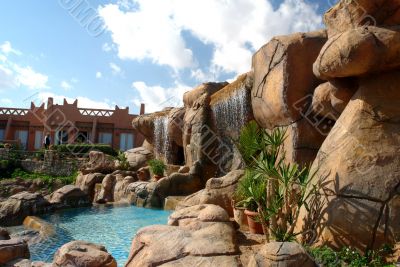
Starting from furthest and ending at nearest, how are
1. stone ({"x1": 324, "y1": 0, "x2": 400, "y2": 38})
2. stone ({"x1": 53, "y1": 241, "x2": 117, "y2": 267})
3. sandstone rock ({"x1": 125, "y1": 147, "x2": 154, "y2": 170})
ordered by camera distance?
1. sandstone rock ({"x1": 125, "y1": 147, "x2": 154, "y2": 170})
2. stone ({"x1": 324, "y1": 0, "x2": 400, "y2": 38})
3. stone ({"x1": 53, "y1": 241, "x2": 117, "y2": 267})

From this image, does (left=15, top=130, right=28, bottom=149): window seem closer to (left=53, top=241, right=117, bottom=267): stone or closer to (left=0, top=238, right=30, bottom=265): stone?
(left=0, top=238, right=30, bottom=265): stone

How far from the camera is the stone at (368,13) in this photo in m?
6.68

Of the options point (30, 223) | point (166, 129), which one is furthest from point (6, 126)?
point (30, 223)

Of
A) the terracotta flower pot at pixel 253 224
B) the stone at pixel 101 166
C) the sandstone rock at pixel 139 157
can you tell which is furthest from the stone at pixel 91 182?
the terracotta flower pot at pixel 253 224

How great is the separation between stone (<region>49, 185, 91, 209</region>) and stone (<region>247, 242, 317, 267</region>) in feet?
37.9

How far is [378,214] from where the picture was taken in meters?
5.51

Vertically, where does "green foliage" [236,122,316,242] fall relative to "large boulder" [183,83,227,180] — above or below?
below

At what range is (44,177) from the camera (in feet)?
80.8

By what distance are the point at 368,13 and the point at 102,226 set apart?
880 centimetres

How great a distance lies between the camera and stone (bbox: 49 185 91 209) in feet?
47.9

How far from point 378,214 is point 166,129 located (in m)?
15.5

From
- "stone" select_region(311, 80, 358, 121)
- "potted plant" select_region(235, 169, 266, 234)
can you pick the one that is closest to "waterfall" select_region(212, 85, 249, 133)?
"stone" select_region(311, 80, 358, 121)

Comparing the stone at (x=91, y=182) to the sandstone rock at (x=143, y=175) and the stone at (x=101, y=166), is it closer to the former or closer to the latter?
the stone at (x=101, y=166)

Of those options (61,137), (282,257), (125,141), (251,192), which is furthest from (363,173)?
(61,137)
